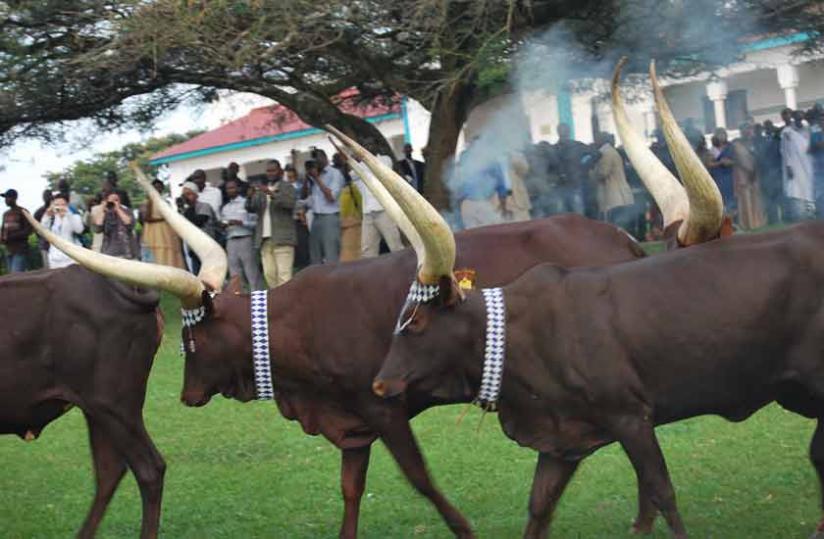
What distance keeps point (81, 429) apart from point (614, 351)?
19.3ft

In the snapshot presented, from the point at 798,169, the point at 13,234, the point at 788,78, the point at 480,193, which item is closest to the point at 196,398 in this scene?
the point at 480,193

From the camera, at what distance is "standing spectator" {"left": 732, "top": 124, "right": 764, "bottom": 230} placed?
20.8 m

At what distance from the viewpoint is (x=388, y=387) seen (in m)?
6.27

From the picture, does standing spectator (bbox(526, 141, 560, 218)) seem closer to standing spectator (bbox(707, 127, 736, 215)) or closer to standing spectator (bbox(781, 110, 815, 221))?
standing spectator (bbox(707, 127, 736, 215))

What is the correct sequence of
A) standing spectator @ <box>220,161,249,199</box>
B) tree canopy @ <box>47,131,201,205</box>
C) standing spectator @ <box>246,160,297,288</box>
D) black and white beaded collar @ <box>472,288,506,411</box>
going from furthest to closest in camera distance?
tree canopy @ <box>47,131,201,205</box> → standing spectator @ <box>220,161,249,199</box> → standing spectator @ <box>246,160,297,288</box> → black and white beaded collar @ <box>472,288,506,411</box>

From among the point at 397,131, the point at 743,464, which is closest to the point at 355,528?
the point at 743,464

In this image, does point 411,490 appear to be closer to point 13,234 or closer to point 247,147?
point 13,234

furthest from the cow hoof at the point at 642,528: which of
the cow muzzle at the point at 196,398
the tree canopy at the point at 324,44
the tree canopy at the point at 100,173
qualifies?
the tree canopy at the point at 100,173

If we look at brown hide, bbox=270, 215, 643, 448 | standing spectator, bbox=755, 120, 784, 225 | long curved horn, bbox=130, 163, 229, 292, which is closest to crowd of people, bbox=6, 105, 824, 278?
standing spectator, bbox=755, 120, 784, 225

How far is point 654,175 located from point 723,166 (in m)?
14.0

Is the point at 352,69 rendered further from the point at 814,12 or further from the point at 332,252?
the point at 814,12

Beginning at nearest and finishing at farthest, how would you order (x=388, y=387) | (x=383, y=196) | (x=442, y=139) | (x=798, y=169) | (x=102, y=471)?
(x=388, y=387) < (x=383, y=196) < (x=102, y=471) < (x=442, y=139) < (x=798, y=169)

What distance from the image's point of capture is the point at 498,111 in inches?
763

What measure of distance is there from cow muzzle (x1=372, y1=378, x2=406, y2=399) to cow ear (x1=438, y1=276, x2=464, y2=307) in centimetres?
39
